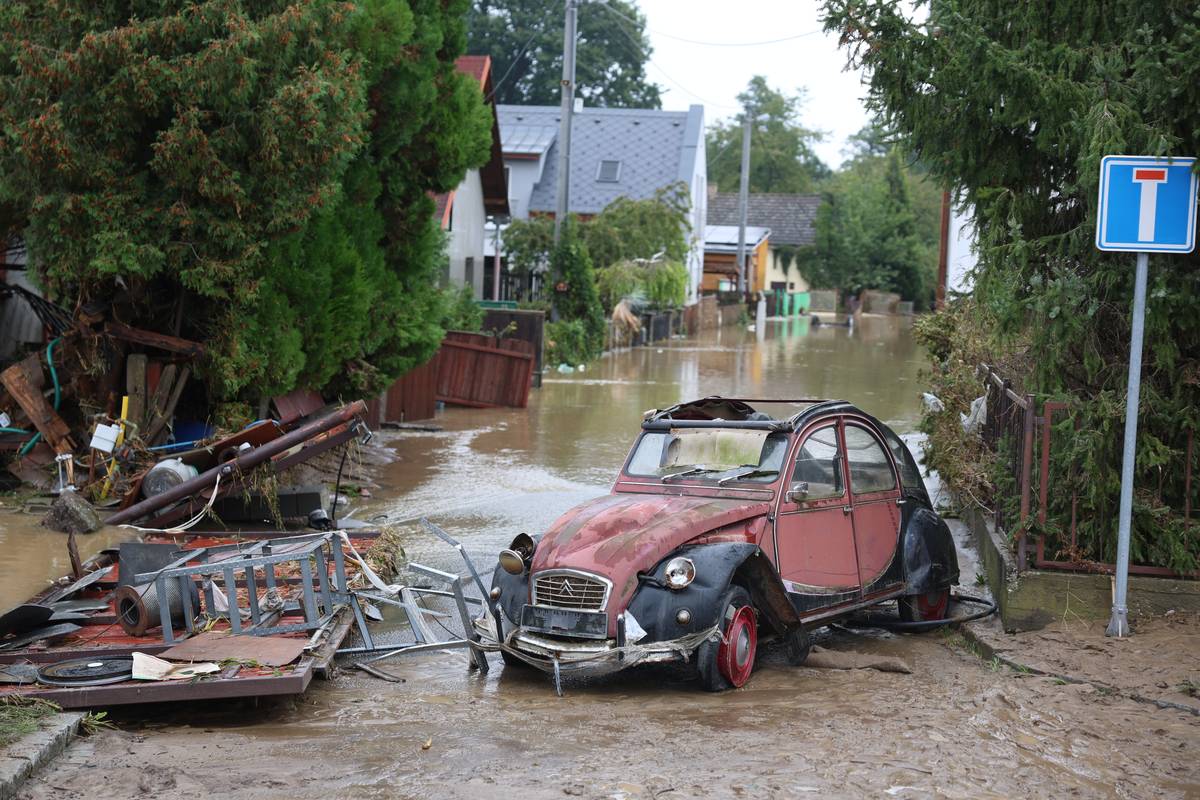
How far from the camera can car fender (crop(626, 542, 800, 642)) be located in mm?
7125

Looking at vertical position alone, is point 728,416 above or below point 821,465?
above

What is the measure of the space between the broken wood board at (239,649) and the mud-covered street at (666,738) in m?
0.26

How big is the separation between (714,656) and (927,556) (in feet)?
8.18

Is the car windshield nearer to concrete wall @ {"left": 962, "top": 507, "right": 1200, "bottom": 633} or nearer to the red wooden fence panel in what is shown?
concrete wall @ {"left": 962, "top": 507, "right": 1200, "bottom": 633}

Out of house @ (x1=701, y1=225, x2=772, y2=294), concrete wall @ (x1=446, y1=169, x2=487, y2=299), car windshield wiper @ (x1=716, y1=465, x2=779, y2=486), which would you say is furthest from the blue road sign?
house @ (x1=701, y1=225, x2=772, y2=294)

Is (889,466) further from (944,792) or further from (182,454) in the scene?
(182,454)

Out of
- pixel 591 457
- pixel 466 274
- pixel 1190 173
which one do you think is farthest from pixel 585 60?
pixel 1190 173

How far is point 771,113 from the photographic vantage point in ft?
367

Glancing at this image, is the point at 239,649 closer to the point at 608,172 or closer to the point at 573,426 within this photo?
the point at 573,426

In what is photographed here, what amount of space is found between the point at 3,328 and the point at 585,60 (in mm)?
59410

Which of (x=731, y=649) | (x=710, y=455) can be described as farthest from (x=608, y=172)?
(x=731, y=649)

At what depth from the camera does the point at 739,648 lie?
7406 millimetres

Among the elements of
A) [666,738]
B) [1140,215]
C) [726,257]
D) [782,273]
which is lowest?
[666,738]

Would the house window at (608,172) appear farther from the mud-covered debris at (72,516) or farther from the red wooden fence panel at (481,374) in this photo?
the mud-covered debris at (72,516)
